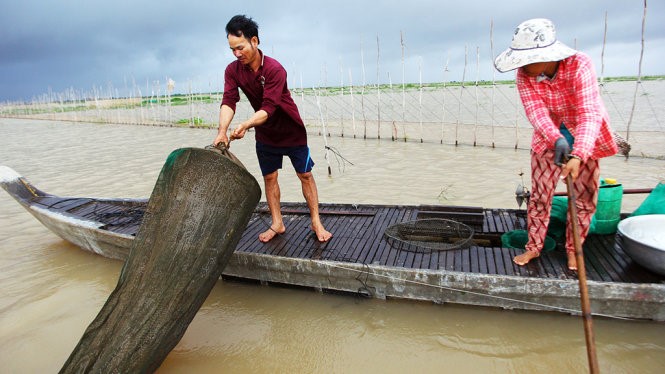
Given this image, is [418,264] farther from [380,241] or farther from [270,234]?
[270,234]

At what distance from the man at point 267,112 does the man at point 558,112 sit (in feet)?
5.61

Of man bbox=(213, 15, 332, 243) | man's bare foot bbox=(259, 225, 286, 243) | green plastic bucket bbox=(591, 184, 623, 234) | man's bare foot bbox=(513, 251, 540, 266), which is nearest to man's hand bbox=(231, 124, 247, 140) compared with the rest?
man bbox=(213, 15, 332, 243)

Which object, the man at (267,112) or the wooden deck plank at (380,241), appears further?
the wooden deck plank at (380,241)

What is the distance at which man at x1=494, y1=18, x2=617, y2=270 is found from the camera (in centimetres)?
246

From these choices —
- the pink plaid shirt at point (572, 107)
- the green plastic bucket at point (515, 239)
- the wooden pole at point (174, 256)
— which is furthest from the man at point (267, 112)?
the pink plaid shirt at point (572, 107)

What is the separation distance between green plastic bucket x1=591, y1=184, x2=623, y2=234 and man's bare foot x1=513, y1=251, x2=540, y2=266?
739 millimetres

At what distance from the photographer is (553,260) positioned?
123 inches

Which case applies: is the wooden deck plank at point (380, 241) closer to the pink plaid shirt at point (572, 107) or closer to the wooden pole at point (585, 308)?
the pink plaid shirt at point (572, 107)

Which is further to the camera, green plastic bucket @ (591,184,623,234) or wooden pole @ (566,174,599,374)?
green plastic bucket @ (591,184,623,234)

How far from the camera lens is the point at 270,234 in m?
4.02

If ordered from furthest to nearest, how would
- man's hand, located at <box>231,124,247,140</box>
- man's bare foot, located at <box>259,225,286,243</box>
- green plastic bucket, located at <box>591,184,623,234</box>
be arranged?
man's bare foot, located at <box>259,225,286,243</box>, green plastic bucket, located at <box>591,184,623,234</box>, man's hand, located at <box>231,124,247,140</box>

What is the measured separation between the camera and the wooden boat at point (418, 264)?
281cm

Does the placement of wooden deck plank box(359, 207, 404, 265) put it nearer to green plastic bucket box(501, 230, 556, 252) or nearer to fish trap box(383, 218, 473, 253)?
fish trap box(383, 218, 473, 253)

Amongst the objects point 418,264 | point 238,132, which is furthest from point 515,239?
point 238,132
